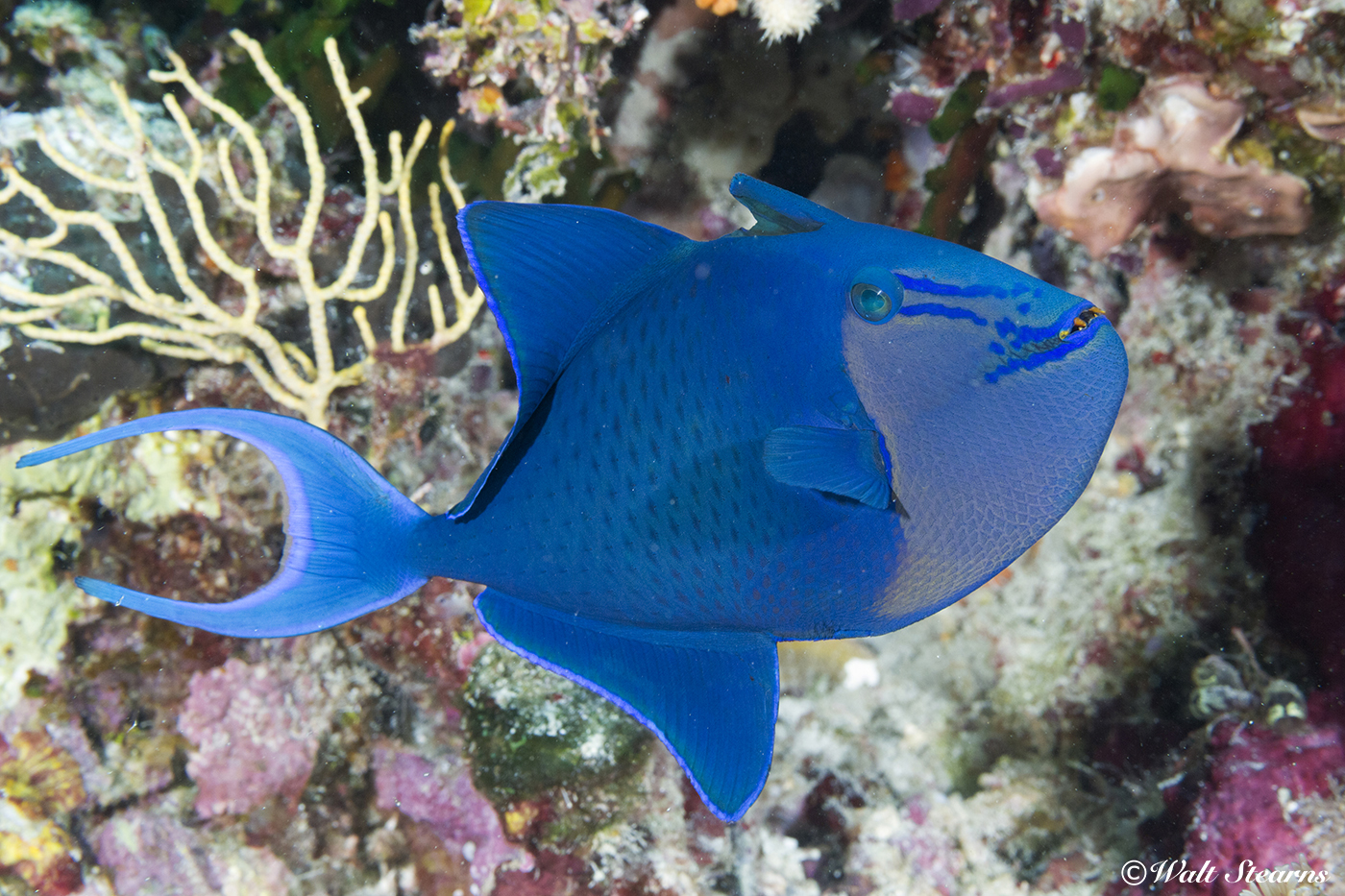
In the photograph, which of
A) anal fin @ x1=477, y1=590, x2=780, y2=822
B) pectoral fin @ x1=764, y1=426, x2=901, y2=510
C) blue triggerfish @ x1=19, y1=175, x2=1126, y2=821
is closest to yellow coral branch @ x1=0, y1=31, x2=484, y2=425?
blue triggerfish @ x1=19, y1=175, x2=1126, y2=821

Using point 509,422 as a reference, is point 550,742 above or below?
below

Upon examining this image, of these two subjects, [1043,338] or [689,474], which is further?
[689,474]

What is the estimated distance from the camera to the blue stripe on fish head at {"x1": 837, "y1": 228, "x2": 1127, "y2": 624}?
1.11 meters

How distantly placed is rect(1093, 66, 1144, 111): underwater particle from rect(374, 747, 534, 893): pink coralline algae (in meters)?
3.58

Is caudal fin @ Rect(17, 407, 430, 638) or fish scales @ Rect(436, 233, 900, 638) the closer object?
fish scales @ Rect(436, 233, 900, 638)

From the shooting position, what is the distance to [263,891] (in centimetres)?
306

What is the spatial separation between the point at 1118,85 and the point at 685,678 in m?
2.63

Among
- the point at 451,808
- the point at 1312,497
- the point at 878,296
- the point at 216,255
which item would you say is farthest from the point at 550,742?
the point at 1312,497

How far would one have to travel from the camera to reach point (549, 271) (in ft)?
4.51

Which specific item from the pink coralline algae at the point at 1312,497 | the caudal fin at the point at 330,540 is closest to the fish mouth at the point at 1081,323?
the caudal fin at the point at 330,540

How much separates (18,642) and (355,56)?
3.15m

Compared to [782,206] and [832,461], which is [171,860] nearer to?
[832,461]

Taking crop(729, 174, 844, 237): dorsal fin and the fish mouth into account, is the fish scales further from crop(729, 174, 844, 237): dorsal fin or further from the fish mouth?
the fish mouth

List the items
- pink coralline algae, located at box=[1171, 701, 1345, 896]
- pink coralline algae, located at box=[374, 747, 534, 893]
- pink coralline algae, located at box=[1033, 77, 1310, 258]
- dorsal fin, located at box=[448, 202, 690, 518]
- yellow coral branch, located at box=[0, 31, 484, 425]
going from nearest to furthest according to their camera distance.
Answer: dorsal fin, located at box=[448, 202, 690, 518] < pink coralline algae, located at box=[1171, 701, 1345, 896] < pink coralline algae, located at box=[1033, 77, 1310, 258] < yellow coral branch, located at box=[0, 31, 484, 425] < pink coralline algae, located at box=[374, 747, 534, 893]
